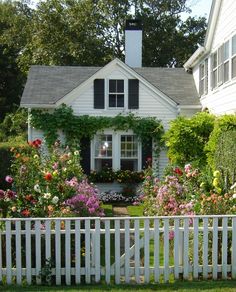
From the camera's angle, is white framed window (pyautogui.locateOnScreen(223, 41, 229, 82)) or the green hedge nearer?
white framed window (pyautogui.locateOnScreen(223, 41, 229, 82))

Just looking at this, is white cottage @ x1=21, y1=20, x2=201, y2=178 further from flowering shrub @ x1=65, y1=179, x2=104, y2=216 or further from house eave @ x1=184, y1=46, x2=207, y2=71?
flowering shrub @ x1=65, y1=179, x2=104, y2=216

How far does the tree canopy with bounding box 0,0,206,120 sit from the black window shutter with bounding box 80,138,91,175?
15.1 m

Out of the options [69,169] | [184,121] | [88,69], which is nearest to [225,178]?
[69,169]

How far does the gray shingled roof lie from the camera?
58.3 feet

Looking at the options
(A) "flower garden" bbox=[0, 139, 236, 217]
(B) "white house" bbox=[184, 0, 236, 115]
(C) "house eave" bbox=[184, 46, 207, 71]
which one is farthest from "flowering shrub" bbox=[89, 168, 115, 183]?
(A) "flower garden" bbox=[0, 139, 236, 217]

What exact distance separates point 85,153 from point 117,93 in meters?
2.62

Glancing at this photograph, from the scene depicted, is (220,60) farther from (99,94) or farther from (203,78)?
(99,94)

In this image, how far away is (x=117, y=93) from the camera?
1748 centimetres

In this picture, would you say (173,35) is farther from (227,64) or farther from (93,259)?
(93,259)

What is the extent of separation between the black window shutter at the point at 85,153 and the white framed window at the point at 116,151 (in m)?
0.17

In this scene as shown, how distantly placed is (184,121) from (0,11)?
26.1 metres

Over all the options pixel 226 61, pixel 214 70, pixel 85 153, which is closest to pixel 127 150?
pixel 85 153

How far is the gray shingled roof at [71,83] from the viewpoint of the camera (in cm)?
1777

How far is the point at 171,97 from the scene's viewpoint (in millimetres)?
18469
